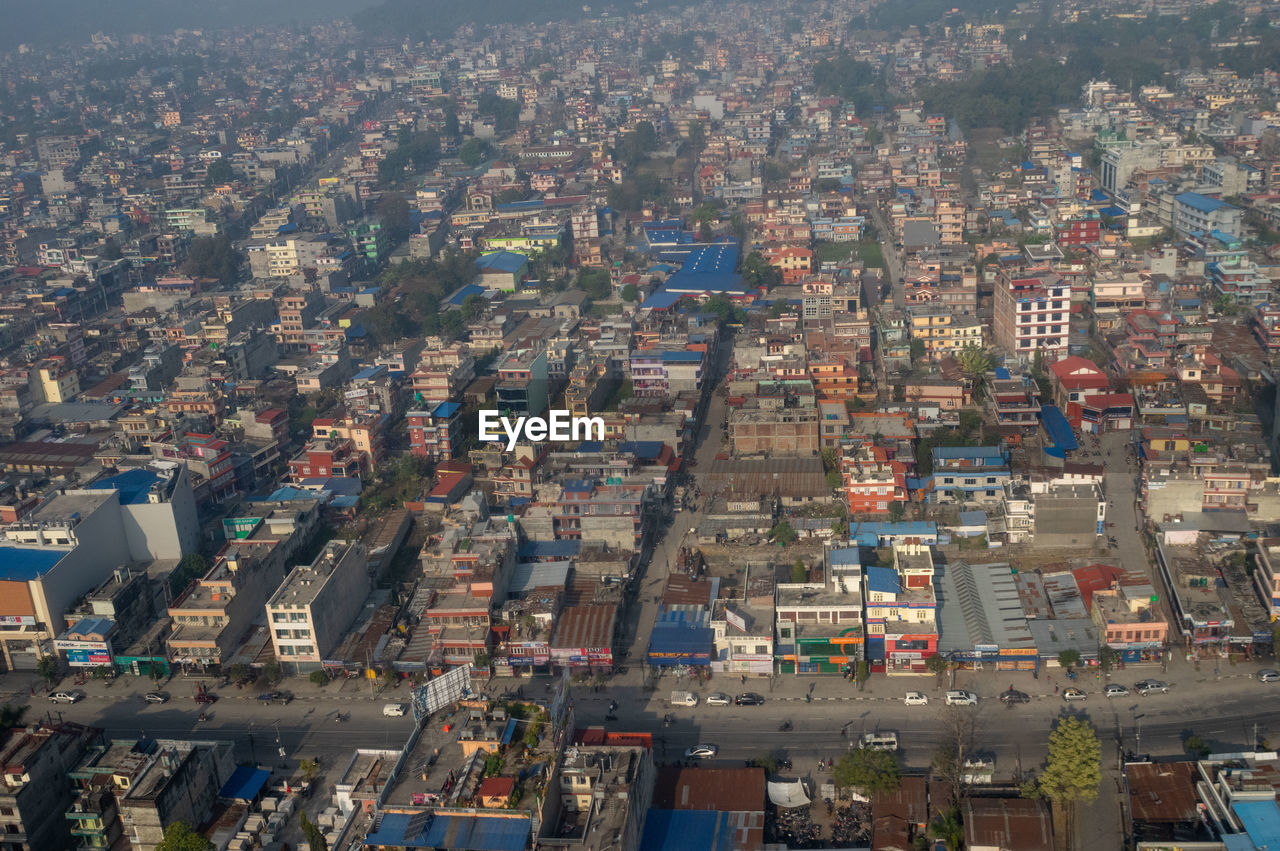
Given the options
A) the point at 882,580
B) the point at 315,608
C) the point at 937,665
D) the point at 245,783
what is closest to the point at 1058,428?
the point at 882,580

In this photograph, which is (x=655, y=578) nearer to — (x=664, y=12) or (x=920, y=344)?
(x=920, y=344)

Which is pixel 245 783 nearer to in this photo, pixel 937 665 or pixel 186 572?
pixel 186 572

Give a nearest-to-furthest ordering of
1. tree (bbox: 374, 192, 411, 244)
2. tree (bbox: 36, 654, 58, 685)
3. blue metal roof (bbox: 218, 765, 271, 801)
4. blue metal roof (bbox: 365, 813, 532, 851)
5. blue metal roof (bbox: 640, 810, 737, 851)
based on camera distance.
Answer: blue metal roof (bbox: 365, 813, 532, 851) < blue metal roof (bbox: 640, 810, 737, 851) < blue metal roof (bbox: 218, 765, 271, 801) < tree (bbox: 36, 654, 58, 685) < tree (bbox: 374, 192, 411, 244)

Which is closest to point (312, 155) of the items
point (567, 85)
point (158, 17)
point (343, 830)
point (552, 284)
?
point (567, 85)

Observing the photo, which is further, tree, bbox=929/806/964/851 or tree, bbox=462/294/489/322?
tree, bbox=462/294/489/322

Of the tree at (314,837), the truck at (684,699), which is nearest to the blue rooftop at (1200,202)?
the truck at (684,699)

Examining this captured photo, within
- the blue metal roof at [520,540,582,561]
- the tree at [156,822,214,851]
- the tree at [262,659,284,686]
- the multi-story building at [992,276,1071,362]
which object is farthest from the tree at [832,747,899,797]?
the multi-story building at [992,276,1071,362]

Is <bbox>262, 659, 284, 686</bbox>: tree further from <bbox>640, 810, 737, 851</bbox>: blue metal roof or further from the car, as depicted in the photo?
<bbox>640, 810, 737, 851</bbox>: blue metal roof

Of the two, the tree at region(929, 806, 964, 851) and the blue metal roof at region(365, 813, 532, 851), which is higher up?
the blue metal roof at region(365, 813, 532, 851)
